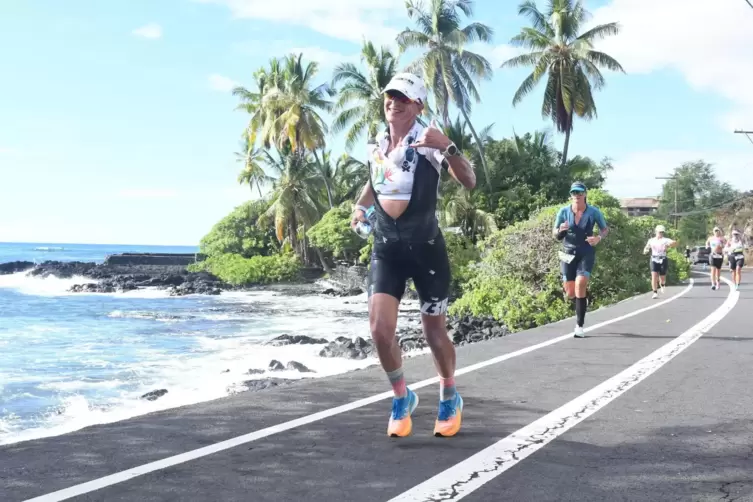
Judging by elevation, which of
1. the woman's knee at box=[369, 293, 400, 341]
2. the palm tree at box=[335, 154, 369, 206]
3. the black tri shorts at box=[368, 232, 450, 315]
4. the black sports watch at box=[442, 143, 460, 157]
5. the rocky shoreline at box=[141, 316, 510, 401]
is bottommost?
the rocky shoreline at box=[141, 316, 510, 401]

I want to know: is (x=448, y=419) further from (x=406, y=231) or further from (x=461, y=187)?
(x=461, y=187)

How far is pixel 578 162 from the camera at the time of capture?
Result: 4122 centimetres

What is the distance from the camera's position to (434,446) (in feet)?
13.4

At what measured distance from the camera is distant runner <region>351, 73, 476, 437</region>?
13.3 ft

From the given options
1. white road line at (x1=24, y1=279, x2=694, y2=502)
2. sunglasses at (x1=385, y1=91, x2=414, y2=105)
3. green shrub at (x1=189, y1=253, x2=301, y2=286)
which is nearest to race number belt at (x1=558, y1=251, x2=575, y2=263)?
white road line at (x1=24, y1=279, x2=694, y2=502)

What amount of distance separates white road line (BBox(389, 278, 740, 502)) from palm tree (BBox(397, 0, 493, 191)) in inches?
1262

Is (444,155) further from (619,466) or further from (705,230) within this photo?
(705,230)

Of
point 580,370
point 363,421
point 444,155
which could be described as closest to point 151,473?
point 363,421

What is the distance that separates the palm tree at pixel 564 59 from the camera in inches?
1497

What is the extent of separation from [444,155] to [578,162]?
39059 mm

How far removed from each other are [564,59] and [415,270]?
120ft

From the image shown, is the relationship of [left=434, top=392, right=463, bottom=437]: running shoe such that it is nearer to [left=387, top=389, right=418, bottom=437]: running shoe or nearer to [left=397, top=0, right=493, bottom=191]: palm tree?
[left=387, top=389, right=418, bottom=437]: running shoe

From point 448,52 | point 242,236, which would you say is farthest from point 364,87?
point 242,236

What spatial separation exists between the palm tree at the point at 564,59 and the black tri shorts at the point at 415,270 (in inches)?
1392
